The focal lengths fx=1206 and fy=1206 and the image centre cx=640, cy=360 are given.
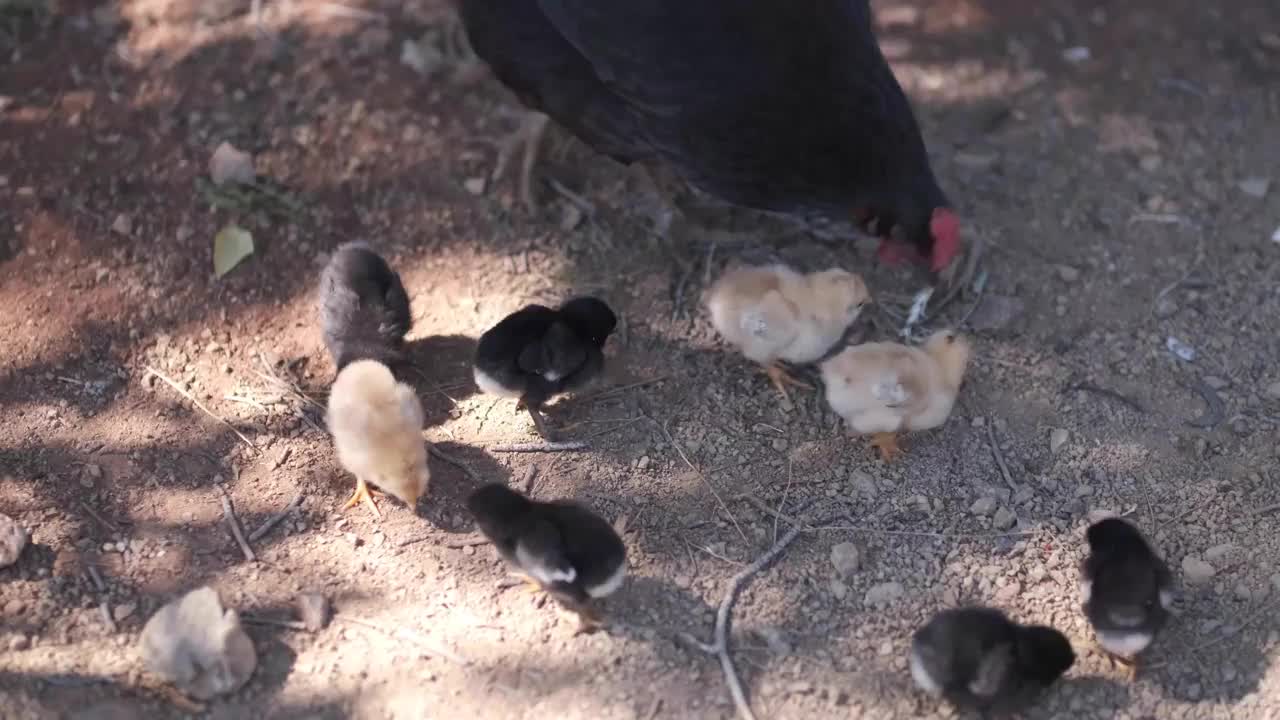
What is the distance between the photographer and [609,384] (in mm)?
3713

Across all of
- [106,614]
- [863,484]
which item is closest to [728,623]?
[863,484]

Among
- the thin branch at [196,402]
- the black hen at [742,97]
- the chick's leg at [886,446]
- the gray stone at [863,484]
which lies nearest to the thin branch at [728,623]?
the gray stone at [863,484]

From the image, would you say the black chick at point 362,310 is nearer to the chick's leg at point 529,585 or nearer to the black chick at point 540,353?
the black chick at point 540,353

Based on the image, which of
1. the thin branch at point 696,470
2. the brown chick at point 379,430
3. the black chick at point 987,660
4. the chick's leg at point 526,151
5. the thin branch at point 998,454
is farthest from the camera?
the chick's leg at point 526,151

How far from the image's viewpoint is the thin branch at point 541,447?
3.51m

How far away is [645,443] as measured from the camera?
3.54 meters

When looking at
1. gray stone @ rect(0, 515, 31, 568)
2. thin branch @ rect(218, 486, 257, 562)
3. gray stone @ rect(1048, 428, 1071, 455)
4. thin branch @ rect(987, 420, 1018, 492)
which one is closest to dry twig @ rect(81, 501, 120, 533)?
gray stone @ rect(0, 515, 31, 568)

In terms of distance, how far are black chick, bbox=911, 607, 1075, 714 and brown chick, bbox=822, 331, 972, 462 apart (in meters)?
0.67

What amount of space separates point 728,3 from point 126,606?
7.51 ft

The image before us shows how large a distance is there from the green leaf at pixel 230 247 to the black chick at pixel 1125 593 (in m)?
2.72

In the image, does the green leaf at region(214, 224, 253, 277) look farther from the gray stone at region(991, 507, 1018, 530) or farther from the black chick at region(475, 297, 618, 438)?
the gray stone at region(991, 507, 1018, 530)

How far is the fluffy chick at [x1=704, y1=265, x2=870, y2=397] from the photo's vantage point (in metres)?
3.50

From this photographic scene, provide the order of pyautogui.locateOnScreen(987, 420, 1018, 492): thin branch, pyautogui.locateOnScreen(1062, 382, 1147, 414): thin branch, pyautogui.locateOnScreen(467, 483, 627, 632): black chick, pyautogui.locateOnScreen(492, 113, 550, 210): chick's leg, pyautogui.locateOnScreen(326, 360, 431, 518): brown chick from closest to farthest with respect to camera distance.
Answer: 1. pyautogui.locateOnScreen(467, 483, 627, 632): black chick
2. pyautogui.locateOnScreen(326, 360, 431, 518): brown chick
3. pyautogui.locateOnScreen(987, 420, 1018, 492): thin branch
4. pyautogui.locateOnScreen(1062, 382, 1147, 414): thin branch
5. pyautogui.locateOnScreen(492, 113, 550, 210): chick's leg

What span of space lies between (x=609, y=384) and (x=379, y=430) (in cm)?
83
